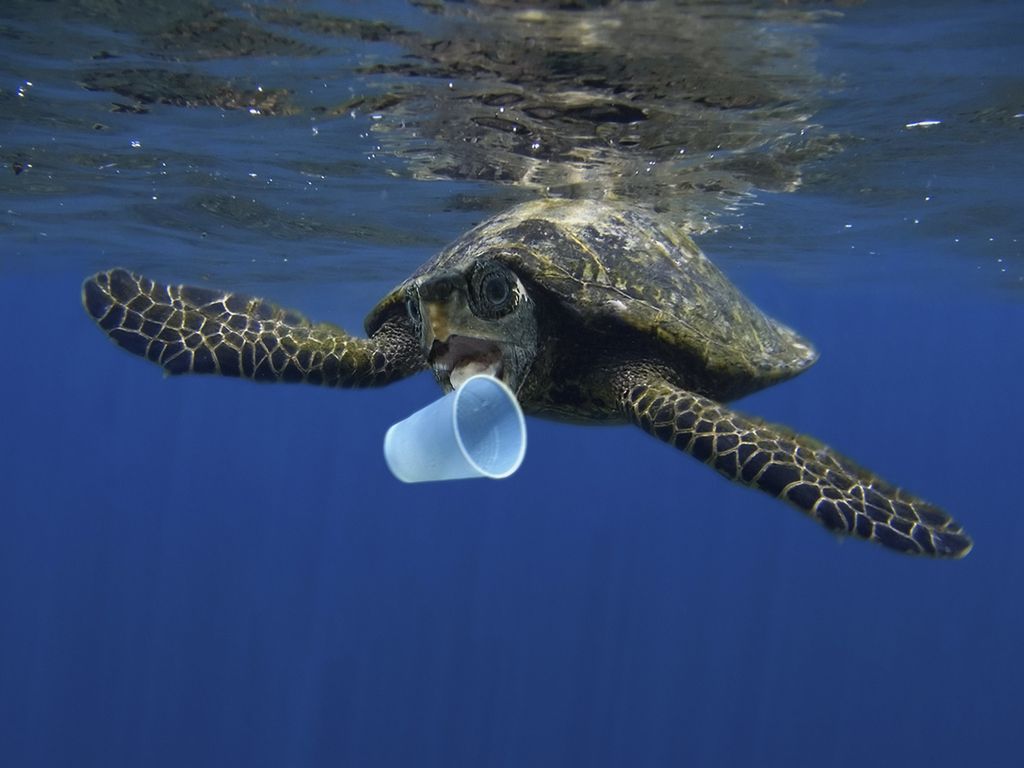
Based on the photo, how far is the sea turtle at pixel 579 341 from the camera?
4945mm

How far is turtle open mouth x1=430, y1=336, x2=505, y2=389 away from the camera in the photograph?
17.7ft

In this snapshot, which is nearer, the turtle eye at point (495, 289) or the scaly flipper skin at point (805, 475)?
the scaly flipper skin at point (805, 475)

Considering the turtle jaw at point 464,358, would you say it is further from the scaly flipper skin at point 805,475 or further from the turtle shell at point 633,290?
the scaly flipper skin at point 805,475

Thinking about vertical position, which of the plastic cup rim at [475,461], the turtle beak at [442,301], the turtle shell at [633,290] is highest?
the turtle shell at [633,290]

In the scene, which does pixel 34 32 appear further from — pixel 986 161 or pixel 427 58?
pixel 986 161

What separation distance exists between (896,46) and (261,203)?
11363mm

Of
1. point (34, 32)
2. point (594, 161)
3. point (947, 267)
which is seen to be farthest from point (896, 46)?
point (947, 267)

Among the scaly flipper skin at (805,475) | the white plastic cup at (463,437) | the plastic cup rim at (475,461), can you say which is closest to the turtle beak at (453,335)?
the scaly flipper skin at (805,475)

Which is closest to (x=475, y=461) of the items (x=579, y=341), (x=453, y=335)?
(x=453, y=335)

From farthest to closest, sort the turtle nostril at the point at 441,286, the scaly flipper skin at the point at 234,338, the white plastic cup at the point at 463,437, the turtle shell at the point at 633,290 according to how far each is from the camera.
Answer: the scaly flipper skin at the point at 234,338 < the turtle shell at the point at 633,290 < the turtle nostril at the point at 441,286 < the white plastic cup at the point at 463,437

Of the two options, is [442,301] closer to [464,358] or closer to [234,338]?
[464,358]

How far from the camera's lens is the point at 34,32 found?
→ 7.88 m

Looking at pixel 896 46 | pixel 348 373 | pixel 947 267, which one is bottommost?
pixel 348 373

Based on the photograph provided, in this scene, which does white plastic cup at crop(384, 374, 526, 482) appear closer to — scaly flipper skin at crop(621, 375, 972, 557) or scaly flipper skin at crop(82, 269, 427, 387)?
scaly flipper skin at crop(621, 375, 972, 557)
